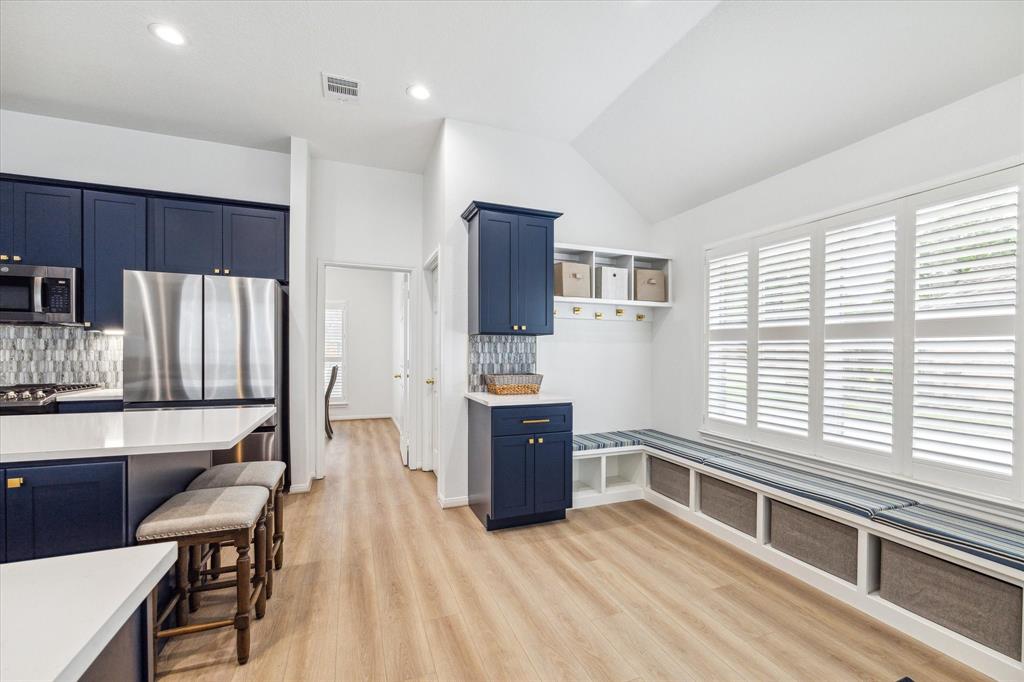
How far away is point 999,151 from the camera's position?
2113mm

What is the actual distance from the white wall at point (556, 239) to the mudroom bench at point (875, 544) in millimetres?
782

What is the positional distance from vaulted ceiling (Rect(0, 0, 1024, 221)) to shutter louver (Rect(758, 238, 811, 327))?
62 cm

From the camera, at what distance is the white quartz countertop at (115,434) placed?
140 cm

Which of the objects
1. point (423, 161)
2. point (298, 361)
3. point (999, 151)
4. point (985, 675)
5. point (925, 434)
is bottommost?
point (985, 675)

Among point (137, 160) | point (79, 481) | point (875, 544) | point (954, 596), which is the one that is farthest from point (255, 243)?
point (954, 596)

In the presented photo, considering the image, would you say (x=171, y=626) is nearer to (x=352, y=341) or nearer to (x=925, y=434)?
(x=925, y=434)

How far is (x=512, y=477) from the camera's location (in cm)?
310

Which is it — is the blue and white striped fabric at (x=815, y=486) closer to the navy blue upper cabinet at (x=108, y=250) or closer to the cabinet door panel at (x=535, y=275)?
the cabinet door panel at (x=535, y=275)

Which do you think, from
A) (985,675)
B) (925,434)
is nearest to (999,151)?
(925,434)

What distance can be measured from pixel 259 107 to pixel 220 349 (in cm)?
194

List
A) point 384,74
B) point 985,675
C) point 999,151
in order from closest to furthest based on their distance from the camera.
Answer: point 985,675
point 999,151
point 384,74

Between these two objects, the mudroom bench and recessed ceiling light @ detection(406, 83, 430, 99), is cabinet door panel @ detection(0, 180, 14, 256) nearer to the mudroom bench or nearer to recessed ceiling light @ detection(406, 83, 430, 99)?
recessed ceiling light @ detection(406, 83, 430, 99)

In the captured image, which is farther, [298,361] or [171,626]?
[298,361]

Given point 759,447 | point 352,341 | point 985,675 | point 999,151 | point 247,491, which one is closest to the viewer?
point 985,675
